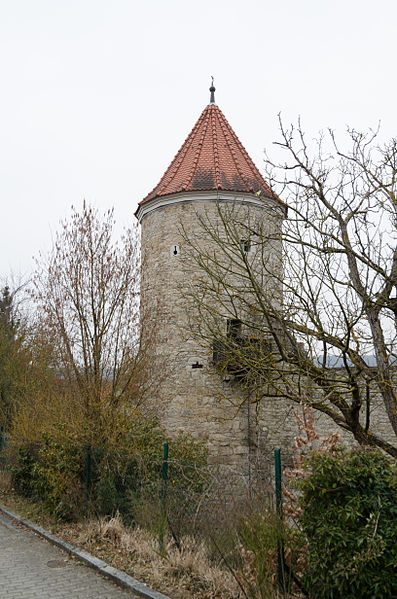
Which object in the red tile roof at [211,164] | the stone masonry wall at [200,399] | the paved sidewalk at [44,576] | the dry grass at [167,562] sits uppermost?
the red tile roof at [211,164]

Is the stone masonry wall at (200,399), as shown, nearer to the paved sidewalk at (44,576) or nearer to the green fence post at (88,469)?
the green fence post at (88,469)

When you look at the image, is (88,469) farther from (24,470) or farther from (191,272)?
(191,272)

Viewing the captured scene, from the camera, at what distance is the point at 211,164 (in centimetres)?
1471

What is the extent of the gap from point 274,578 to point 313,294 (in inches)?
152

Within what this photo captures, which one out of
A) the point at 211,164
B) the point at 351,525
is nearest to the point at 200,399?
the point at 211,164

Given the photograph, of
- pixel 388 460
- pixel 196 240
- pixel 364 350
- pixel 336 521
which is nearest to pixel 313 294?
pixel 364 350

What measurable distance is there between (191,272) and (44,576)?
8.38 m

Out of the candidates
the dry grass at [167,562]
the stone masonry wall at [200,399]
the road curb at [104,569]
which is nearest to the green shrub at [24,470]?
the road curb at [104,569]

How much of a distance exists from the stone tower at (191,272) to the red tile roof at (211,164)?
3cm

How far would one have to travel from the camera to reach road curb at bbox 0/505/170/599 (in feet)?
18.1

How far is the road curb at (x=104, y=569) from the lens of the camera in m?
5.53

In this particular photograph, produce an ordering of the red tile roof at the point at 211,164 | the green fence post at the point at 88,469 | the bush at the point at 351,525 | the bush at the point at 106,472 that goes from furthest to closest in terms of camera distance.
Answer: the red tile roof at the point at 211,164 → the green fence post at the point at 88,469 → the bush at the point at 106,472 → the bush at the point at 351,525

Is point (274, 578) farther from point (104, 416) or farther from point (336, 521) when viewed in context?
point (104, 416)

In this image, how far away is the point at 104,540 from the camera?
24.5 feet
